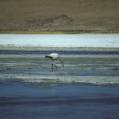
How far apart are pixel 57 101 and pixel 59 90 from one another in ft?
4.77

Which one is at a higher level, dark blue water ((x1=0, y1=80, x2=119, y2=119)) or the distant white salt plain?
the distant white salt plain

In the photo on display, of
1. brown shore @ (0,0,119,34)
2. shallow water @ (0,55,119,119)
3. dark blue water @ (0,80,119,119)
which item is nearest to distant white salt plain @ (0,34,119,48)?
shallow water @ (0,55,119,119)

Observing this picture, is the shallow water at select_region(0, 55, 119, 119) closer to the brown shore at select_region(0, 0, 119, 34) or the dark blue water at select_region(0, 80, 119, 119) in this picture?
the dark blue water at select_region(0, 80, 119, 119)

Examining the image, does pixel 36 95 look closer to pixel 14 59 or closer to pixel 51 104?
pixel 51 104

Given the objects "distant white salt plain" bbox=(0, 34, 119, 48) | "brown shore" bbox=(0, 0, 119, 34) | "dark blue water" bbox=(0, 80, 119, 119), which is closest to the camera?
"dark blue water" bbox=(0, 80, 119, 119)

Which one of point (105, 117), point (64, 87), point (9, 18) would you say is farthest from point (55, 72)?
point (9, 18)

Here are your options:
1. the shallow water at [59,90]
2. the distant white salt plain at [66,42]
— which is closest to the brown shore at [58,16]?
the distant white salt plain at [66,42]

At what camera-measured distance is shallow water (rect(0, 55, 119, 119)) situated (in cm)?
1233

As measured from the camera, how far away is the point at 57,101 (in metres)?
13.6

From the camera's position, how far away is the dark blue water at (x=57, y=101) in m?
12.1

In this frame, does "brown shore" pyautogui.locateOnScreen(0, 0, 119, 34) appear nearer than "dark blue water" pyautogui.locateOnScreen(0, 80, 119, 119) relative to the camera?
No

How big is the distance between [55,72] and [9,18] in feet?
184

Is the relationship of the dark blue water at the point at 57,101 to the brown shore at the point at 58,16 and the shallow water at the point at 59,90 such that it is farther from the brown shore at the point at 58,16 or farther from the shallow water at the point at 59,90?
the brown shore at the point at 58,16

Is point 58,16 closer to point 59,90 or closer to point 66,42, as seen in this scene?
point 66,42
